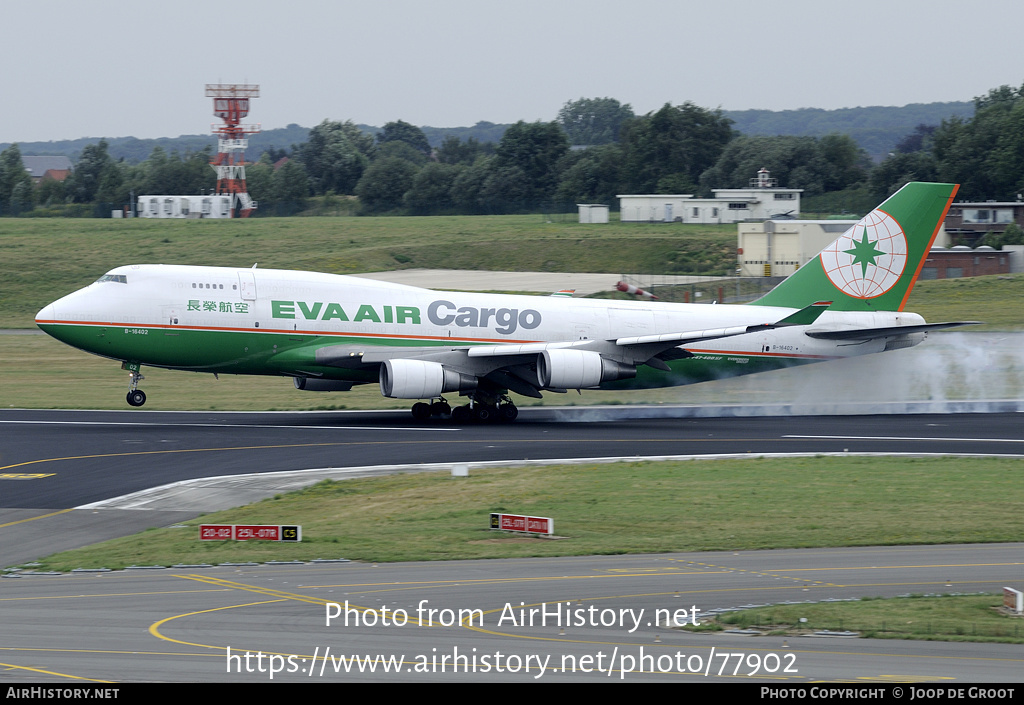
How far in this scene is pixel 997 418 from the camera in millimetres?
44969

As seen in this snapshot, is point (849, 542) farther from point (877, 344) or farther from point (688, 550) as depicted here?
point (877, 344)

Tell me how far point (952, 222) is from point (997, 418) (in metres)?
81.0

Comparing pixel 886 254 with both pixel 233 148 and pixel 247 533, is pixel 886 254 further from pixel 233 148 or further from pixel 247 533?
pixel 233 148

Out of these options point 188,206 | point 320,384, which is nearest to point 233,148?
point 188,206

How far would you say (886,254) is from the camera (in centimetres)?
4653

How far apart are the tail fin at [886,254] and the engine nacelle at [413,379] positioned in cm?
1559

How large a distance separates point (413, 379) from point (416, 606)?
71.6ft

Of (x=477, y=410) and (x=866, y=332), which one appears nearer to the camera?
(x=477, y=410)

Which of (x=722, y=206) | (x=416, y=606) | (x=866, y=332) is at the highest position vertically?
(x=722, y=206)

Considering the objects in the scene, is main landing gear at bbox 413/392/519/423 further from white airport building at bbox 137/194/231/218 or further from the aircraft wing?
white airport building at bbox 137/194/231/218

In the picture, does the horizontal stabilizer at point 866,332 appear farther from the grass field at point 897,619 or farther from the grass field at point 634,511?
the grass field at point 897,619

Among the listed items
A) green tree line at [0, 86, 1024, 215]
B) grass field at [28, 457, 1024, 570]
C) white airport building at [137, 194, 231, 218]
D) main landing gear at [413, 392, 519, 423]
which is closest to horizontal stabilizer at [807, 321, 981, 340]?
grass field at [28, 457, 1024, 570]

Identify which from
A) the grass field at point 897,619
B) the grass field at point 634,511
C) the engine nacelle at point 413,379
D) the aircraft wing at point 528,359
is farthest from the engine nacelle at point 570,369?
the grass field at point 897,619

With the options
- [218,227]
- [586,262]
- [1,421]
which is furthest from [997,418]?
[218,227]
